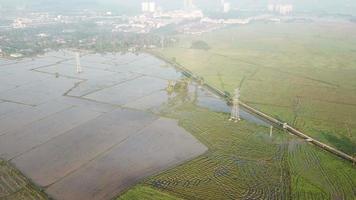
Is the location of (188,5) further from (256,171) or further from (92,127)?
(256,171)

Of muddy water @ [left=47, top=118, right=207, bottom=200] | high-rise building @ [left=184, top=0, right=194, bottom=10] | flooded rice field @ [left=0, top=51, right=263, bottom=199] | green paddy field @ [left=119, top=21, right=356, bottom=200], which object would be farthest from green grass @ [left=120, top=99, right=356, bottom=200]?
high-rise building @ [left=184, top=0, right=194, bottom=10]

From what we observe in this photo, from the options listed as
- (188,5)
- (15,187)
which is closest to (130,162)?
(15,187)

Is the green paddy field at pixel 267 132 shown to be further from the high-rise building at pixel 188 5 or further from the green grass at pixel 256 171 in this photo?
the high-rise building at pixel 188 5

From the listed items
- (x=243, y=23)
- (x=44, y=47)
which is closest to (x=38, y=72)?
(x=44, y=47)

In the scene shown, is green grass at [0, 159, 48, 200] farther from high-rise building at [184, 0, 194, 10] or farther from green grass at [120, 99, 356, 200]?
high-rise building at [184, 0, 194, 10]

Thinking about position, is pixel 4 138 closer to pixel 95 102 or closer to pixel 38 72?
pixel 95 102

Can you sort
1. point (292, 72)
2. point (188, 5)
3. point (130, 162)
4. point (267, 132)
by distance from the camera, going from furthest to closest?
point (188, 5), point (292, 72), point (267, 132), point (130, 162)
